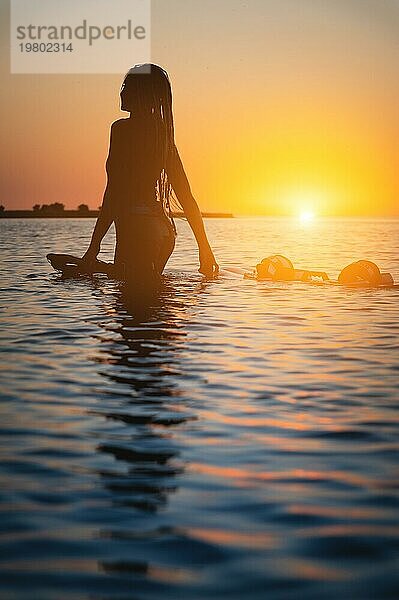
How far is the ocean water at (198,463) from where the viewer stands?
11.9 ft

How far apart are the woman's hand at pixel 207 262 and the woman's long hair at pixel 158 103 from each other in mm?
868

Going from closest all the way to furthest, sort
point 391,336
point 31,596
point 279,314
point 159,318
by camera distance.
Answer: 1. point 31,596
2. point 391,336
3. point 159,318
4. point 279,314

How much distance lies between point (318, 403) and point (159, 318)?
468 centimetres

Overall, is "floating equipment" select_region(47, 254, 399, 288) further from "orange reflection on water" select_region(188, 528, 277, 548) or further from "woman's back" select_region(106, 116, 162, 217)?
"orange reflection on water" select_region(188, 528, 277, 548)

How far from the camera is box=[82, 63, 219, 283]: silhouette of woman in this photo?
13.6 meters

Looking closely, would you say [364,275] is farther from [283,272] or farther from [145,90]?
[145,90]

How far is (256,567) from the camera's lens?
3666 mm

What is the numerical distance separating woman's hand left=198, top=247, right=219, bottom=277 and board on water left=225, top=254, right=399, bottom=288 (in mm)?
1792

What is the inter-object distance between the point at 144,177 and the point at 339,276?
4439 millimetres

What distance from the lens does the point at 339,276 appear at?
16.7 m

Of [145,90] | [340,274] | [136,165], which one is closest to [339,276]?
[340,274]

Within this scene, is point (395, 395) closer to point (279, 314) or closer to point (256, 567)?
point (256, 567)

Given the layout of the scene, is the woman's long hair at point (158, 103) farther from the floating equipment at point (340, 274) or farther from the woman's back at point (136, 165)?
the floating equipment at point (340, 274)

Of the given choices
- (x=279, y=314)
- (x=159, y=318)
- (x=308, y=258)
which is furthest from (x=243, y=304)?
(x=308, y=258)
